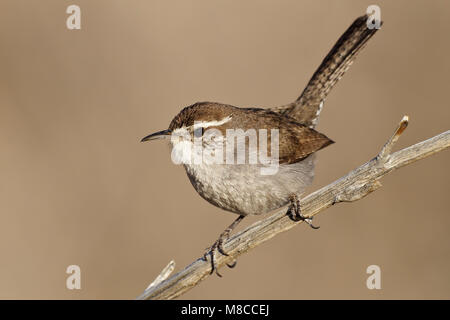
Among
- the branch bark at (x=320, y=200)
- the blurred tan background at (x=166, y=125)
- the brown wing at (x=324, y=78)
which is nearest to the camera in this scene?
the branch bark at (x=320, y=200)

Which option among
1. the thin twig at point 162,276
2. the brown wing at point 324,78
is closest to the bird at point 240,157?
the thin twig at point 162,276

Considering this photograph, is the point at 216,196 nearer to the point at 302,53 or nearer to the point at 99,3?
the point at 302,53

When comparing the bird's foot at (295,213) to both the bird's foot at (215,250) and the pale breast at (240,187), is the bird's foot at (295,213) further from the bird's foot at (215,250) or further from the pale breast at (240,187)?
the bird's foot at (215,250)

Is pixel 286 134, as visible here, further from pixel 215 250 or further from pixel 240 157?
pixel 215 250

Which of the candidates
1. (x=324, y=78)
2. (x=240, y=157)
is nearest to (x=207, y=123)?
(x=240, y=157)

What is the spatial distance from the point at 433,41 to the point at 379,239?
9.02 feet

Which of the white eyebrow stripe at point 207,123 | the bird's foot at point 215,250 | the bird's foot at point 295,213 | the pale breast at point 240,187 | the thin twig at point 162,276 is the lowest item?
the thin twig at point 162,276

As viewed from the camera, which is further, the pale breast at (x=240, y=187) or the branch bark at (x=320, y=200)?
the pale breast at (x=240, y=187)

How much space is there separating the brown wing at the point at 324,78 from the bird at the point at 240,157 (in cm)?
64

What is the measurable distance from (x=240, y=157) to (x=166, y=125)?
3212 millimetres

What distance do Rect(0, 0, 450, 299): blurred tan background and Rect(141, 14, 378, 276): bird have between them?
2.65m

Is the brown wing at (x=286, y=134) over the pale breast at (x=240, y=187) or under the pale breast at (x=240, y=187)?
over

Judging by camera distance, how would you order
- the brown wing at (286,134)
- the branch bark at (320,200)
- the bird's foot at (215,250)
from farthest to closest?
1. the brown wing at (286,134)
2. the bird's foot at (215,250)
3. the branch bark at (320,200)

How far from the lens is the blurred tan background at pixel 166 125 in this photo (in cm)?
705
